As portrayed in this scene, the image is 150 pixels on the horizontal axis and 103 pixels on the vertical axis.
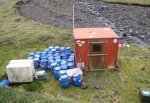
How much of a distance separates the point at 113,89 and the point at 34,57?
604 centimetres

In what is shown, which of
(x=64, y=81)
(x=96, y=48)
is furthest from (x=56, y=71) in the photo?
(x=96, y=48)

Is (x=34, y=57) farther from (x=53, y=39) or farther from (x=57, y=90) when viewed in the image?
(x=53, y=39)

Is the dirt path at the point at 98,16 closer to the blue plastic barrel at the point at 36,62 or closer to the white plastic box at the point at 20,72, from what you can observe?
the blue plastic barrel at the point at 36,62

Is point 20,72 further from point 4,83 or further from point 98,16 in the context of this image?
point 98,16

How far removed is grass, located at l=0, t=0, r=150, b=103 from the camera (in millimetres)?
13055

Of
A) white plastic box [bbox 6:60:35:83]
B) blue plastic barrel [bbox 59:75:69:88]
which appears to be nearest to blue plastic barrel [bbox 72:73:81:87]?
blue plastic barrel [bbox 59:75:69:88]

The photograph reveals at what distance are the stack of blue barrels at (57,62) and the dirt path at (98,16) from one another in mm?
7679

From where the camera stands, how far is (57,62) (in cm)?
1647

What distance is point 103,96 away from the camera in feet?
46.2

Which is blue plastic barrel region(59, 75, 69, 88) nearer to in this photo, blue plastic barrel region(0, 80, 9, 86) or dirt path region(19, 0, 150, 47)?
blue plastic barrel region(0, 80, 9, 86)

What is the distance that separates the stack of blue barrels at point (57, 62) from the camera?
15.0 meters

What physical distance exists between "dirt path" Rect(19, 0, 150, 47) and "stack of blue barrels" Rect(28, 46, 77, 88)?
7.68 metres

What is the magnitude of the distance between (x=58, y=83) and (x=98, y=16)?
19.4 m

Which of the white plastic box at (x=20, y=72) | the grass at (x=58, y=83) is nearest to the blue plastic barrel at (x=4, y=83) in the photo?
the white plastic box at (x=20, y=72)
